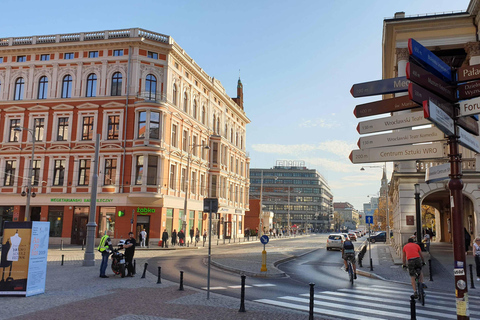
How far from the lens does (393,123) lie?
693 cm

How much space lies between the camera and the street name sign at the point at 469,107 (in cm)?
589

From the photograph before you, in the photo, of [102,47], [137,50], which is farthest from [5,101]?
[137,50]

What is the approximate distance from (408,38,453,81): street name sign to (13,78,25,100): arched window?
46.3 meters

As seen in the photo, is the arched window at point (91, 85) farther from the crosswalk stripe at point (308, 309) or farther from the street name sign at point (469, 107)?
the street name sign at point (469, 107)

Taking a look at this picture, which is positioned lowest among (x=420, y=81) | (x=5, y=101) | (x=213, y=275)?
(x=213, y=275)

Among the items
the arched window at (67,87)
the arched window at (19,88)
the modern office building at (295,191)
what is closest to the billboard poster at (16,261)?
the arched window at (67,87)

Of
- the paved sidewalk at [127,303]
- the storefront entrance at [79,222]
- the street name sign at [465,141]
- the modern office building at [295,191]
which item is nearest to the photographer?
the street name sign at [465,141]

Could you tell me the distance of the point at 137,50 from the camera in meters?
41.5

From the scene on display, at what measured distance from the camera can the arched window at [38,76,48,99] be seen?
1708 inches

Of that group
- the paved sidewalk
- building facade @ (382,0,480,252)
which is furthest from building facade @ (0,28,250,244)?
the paved sidewalk

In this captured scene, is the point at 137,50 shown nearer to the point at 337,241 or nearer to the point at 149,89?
the point at 149,89

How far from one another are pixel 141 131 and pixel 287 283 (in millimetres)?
28023

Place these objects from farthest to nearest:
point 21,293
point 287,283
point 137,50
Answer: point 137,50 < point 287,283 < point 21,293

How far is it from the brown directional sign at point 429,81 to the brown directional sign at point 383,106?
0.72 metres
